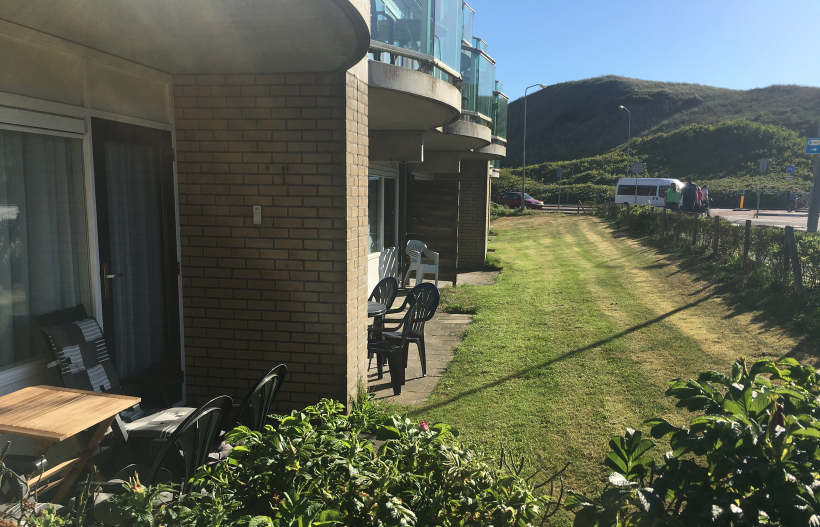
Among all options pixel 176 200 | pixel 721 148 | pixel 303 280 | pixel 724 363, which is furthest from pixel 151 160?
pixel 721 148

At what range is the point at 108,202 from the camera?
14.0 ft

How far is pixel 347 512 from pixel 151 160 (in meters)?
3.71

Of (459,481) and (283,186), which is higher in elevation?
(283,186)

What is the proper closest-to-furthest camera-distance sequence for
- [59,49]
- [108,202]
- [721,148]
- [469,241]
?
[59,49], [108,202], [469,241], [721,148]

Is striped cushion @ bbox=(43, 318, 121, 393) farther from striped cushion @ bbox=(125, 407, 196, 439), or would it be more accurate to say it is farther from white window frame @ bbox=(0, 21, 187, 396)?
striped cushion @ bbox=(125, 407, 196, 439)

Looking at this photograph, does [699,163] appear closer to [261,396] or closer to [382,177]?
[382,177]

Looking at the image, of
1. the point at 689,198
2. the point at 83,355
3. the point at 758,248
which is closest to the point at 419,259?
the point at 758,248

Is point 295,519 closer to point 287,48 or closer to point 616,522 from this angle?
point 616,522

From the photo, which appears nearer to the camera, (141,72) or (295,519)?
(295,519)

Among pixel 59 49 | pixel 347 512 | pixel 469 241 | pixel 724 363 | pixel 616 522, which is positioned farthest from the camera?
pixel 469 241

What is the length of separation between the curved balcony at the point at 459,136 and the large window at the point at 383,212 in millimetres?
1184

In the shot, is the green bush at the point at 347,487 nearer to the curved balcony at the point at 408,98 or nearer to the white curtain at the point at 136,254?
the white curtain at the point at 136,254

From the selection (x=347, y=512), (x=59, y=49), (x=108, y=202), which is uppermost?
(x=59, y=49)

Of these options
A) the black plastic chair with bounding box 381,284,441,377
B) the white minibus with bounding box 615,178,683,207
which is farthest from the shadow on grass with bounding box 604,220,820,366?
the white minibus with bounding box 615,178,683,207
